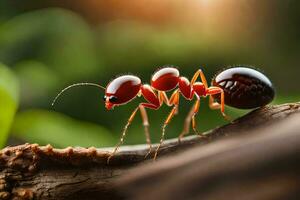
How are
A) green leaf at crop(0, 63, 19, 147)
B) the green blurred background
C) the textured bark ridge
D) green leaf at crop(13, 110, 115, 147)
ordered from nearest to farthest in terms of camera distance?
the textured bark ridge < green leaf at crop(0, 63, 19, 147) < green leaf at crop(13, 110, 115, 147) < the green blurred background

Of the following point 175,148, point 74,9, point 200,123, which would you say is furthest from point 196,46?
point 175,148

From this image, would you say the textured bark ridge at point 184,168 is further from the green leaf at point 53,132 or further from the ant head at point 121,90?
the green leaf at point 53,132

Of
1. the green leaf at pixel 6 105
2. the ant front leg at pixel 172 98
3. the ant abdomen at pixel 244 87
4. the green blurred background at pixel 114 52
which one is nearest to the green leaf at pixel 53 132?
the green blurred background at pixel 114 52

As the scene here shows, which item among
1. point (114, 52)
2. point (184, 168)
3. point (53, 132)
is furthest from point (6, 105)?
point (114, 52)

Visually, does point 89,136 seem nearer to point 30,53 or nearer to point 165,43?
point 30,53

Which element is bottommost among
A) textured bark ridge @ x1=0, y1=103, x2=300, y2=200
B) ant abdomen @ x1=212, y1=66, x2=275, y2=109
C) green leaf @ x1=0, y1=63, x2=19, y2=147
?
textured bark ridge @ x1=0, y1=103, x2=300, y2=200

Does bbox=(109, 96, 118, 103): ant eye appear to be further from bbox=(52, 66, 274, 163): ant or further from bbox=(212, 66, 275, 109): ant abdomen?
bbox=(212, 66, 275, 109): ant abdomen

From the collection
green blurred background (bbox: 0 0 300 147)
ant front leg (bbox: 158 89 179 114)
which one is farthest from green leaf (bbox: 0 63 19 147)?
ant front leg (bbox: 158 89 179 114)

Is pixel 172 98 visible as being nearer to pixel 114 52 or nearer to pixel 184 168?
pixel 184 168
